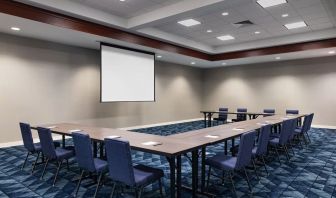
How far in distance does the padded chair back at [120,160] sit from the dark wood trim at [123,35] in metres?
3.77

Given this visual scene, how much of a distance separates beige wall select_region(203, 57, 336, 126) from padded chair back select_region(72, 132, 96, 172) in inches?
382

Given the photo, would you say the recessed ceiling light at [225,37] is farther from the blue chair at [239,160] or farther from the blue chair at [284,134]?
the blue chair at [239,160]

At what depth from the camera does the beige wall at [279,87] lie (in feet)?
30.9

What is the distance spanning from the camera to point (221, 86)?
12.4 meters

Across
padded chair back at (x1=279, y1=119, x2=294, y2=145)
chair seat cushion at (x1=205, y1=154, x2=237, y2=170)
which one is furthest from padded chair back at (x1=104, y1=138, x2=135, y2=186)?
padded chair back at (x1=279, y1=119, x2=294, y2=145)

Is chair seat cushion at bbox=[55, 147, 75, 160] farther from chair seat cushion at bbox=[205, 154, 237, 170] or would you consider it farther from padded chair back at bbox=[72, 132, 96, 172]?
chair seat cushion at bbox=[205, 154, 237, 170]

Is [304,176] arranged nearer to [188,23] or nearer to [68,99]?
[188,23]

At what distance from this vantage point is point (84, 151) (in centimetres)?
284

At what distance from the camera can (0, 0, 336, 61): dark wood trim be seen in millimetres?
4672

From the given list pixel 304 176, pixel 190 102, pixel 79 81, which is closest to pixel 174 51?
pixel 79 81

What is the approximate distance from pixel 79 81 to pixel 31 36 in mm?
1827

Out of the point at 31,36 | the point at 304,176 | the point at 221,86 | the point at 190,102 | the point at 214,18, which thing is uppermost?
the point at 214,18

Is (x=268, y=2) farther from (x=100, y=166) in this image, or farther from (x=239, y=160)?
(x=100, y=166)

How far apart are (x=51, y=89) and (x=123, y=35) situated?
2.58 m
